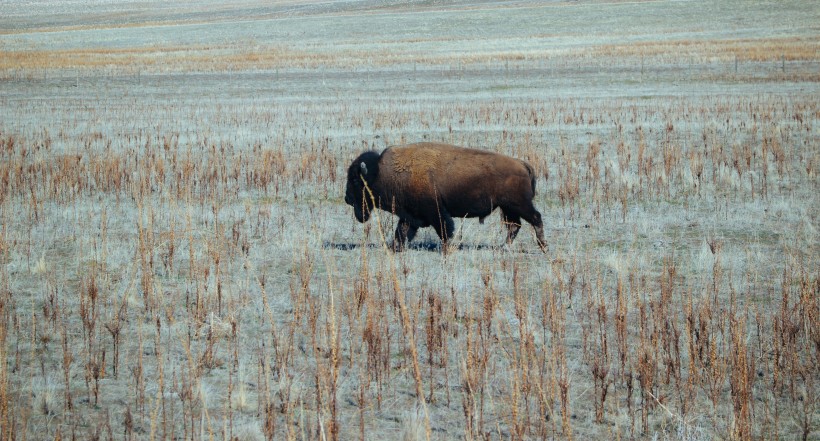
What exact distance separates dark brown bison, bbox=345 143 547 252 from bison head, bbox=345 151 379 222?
0.04ft

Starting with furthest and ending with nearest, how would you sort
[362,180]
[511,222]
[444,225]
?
[362,180] < [511,222] < [444,225]

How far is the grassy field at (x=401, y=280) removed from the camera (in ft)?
15.5

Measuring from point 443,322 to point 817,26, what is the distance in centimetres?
7307

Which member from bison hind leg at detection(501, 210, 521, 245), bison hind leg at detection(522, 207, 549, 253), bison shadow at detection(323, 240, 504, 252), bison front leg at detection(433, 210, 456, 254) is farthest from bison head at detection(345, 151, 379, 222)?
bison hind leg at detection(522, 207, 549, 253)

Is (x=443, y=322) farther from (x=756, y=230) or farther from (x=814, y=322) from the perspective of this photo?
(x=756, y=230)

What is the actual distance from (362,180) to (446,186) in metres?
0.97

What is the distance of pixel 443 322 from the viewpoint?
6.11m

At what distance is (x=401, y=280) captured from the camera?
743cm

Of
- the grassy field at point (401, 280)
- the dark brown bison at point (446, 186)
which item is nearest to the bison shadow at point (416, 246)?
the grassy field at point (401, 280)

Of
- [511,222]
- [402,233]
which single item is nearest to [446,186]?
[402,233]

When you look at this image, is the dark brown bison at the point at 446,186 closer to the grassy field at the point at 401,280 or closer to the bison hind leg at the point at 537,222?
the bison hind leg at the point at 537,222

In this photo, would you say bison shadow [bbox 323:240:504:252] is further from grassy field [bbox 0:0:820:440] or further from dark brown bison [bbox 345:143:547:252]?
dark brown bison [bbox 345:143:547:252]

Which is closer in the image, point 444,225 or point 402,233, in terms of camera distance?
point 444,225

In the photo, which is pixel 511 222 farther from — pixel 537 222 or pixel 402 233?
pixel 402 233
